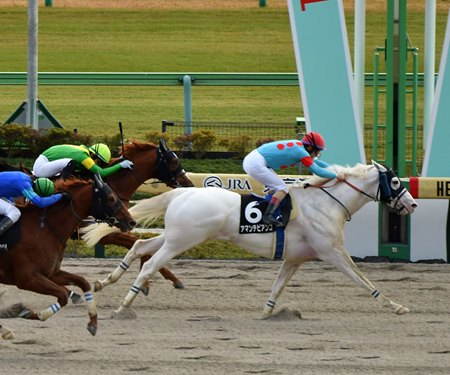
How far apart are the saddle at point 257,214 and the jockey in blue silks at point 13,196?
1.48 meters

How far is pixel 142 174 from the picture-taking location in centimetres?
1166

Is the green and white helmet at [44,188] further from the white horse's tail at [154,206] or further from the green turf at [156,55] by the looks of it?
the green turf at [156,55]

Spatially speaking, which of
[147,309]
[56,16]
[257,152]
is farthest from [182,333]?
[56,16]

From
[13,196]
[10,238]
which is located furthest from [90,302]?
[13,196]

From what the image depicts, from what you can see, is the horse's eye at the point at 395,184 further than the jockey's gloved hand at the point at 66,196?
Yes

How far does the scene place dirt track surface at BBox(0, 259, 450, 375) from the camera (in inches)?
350

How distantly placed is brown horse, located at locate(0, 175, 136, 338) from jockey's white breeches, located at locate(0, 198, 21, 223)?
0.06 m

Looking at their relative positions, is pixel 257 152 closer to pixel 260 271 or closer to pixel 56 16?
pixel 260 271

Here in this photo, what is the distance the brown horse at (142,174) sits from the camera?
11555 millimetres

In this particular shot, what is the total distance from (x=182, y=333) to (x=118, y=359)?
3.03ft

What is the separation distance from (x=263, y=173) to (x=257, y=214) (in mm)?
392

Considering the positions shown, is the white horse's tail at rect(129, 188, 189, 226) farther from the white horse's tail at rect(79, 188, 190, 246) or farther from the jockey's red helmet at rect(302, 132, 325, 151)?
the jockey's red helmet at rect(302, 132, 325, 151)

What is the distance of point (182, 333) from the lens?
9.84 metres

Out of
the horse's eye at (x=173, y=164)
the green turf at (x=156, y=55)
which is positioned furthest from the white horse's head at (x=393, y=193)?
the green turf at (x=156, y=55)
